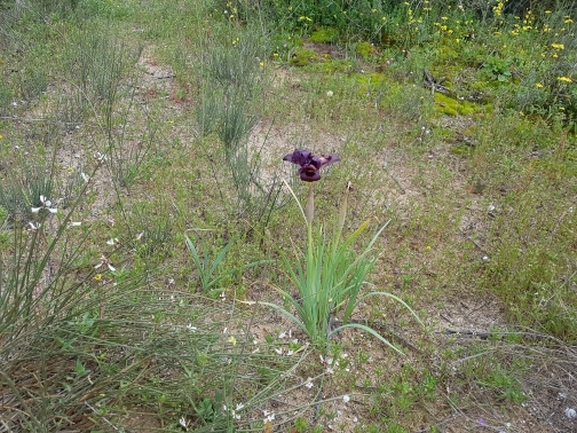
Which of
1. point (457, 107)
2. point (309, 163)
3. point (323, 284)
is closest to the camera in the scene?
point (309, 163)

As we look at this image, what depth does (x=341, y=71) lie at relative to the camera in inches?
206

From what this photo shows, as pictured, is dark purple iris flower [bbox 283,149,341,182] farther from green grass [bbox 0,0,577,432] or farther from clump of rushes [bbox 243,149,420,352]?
green grass [bbox 0,0,577,432]

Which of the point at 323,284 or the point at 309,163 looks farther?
the point at 323,284

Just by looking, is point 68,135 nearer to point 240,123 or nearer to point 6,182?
point 6,182

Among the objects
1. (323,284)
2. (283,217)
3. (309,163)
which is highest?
(309,163)

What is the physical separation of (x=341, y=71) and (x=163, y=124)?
1.90 meters

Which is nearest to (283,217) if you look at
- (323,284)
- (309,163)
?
(323,284)

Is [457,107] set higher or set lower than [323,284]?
lower

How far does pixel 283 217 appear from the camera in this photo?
10.9 feet

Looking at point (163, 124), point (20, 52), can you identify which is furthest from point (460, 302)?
point (20, 52)

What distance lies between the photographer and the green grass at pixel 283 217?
202cm

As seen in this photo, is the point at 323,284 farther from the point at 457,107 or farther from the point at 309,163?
the point at 457,107

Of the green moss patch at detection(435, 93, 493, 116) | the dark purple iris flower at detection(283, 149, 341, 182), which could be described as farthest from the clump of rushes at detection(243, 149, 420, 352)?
the green moss patch at detection(435, 93, 493, 116)

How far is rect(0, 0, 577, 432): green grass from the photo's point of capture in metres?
2.02
